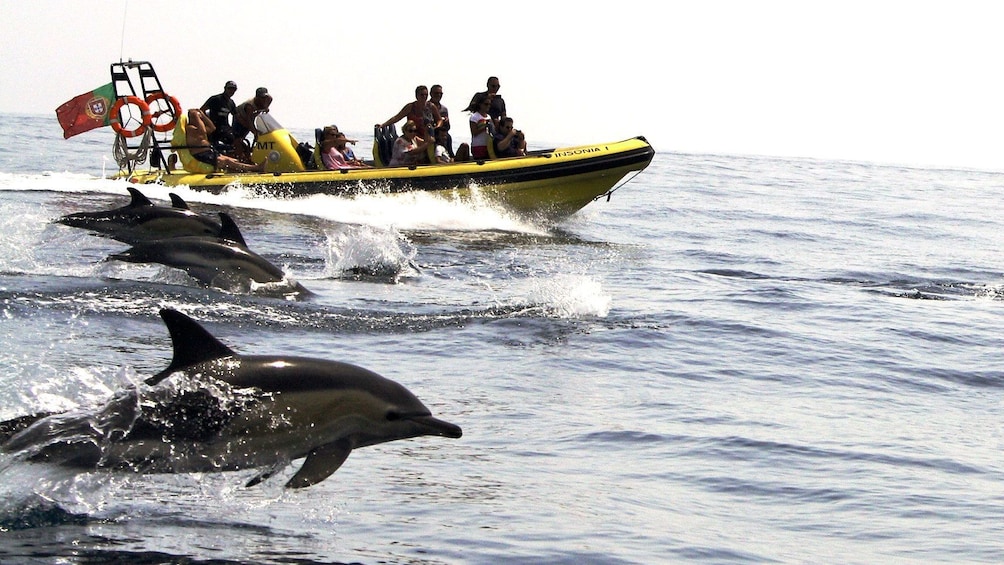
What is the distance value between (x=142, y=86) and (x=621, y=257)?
29.2ft

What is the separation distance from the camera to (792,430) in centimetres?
894

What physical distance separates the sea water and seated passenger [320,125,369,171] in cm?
93

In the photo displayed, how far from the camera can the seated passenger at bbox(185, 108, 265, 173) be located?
830 inches

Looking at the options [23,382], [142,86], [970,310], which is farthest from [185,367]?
[142,86]

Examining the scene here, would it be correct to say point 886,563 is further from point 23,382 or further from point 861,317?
point 861,317

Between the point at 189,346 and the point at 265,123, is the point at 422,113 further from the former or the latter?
the point at 189,346

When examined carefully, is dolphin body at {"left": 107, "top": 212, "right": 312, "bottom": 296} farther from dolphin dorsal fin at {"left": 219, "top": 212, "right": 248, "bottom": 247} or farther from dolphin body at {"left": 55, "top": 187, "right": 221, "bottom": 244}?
dolphin body at {"left": 55, "top": 187, "right": 221, "bottom": 244}

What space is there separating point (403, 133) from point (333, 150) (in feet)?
4.08

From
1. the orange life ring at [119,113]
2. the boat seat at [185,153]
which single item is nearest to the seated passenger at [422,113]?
the boat seat at [185,153]

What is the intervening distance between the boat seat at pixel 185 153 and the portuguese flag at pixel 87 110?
1388 millimetres

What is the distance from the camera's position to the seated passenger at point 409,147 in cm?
2172

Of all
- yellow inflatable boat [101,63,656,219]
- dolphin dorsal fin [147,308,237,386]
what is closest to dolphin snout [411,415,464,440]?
dolphin dorsal fin [147,308,237,386]

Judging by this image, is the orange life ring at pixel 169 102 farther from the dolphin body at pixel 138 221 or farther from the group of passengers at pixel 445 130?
the dolphin body at pixel 138 221

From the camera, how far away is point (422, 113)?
21.8 meters
